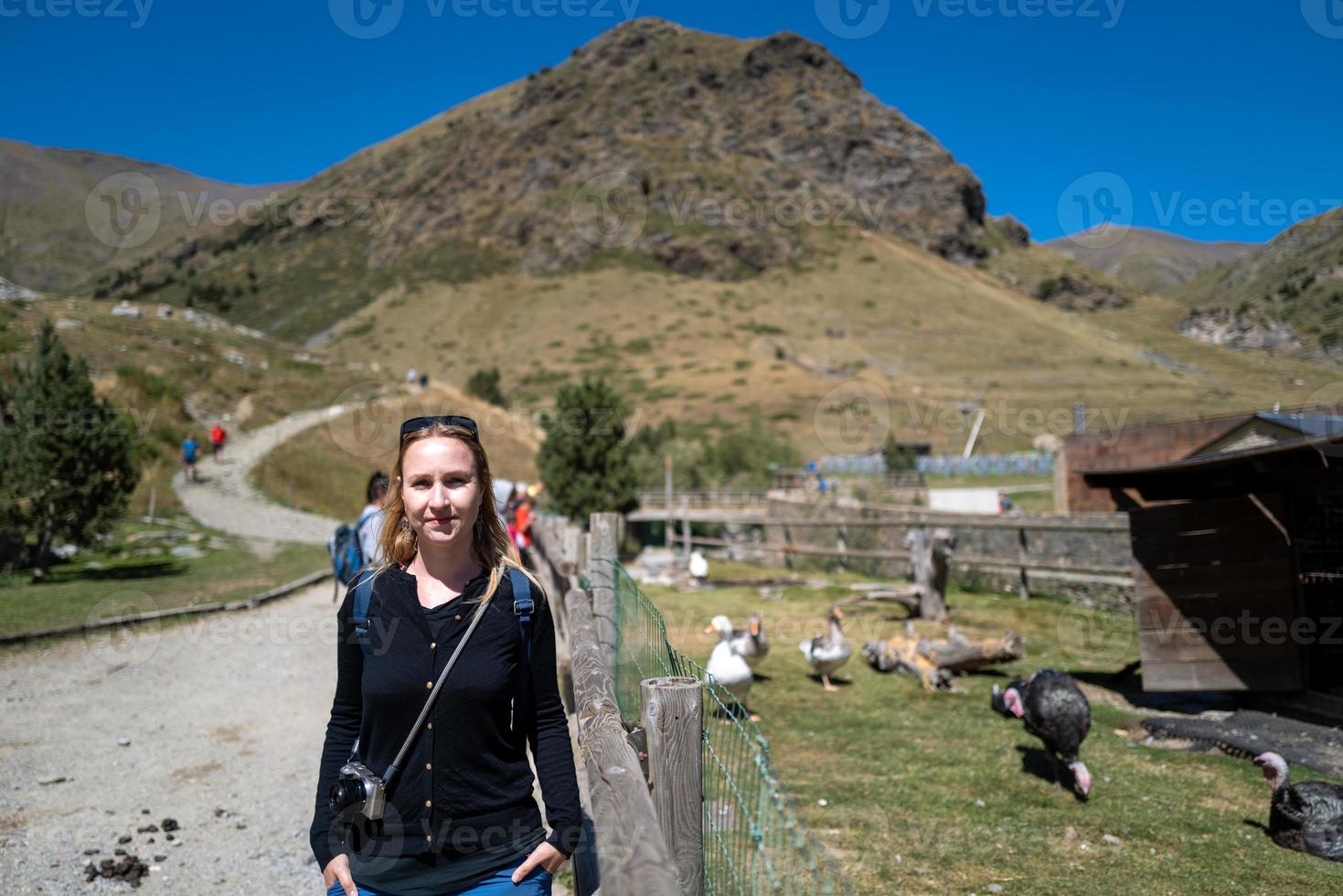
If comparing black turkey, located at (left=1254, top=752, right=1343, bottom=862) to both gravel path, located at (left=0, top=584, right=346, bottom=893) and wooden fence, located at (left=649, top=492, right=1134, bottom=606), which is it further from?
wooden fence, located at (left=649, top=492, right=1134, bottom=606)

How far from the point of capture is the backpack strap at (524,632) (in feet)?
7.06

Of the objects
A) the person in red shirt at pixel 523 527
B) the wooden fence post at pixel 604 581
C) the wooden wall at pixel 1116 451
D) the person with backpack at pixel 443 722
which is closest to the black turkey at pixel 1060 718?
the wooden fence post at pixel 604 581

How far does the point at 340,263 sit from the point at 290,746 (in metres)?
126

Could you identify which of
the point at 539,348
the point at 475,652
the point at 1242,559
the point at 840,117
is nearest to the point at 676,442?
the point at 1242,559

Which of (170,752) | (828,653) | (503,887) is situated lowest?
(170,752)

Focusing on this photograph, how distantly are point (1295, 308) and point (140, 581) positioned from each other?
404 ft

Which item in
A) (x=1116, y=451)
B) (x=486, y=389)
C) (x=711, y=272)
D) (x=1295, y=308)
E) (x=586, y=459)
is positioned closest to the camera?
(x=1116, y=451)

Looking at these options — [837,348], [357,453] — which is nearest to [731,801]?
[357,453]

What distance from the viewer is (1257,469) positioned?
6.44 m

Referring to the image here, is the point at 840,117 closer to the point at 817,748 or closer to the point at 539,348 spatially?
the point at 539,348

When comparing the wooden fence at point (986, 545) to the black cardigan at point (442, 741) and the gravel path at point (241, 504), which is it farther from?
the black cardigan at point (442, 741)

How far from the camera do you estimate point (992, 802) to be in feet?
16.5

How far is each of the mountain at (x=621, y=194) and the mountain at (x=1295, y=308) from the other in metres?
36.7

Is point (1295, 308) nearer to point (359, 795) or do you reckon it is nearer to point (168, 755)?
point (168, 755)
